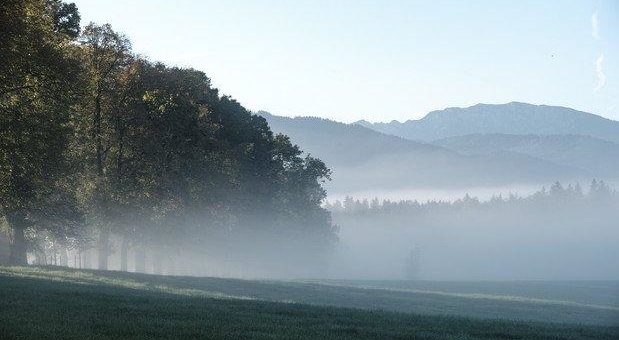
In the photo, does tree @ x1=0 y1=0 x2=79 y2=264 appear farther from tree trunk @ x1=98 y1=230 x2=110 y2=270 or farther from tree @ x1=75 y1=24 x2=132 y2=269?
tree trunk @ x1=98 y1=230 x2=110 y2=270

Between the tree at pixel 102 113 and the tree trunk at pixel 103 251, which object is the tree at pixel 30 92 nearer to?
the tree at pixel 102 113

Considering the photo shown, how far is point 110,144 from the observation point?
6016 cm

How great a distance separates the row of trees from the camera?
37125mm

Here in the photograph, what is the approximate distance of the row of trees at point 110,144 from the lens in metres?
37.1

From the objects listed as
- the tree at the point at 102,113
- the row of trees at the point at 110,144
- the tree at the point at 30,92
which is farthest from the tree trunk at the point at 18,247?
the tree at the point at 30,92

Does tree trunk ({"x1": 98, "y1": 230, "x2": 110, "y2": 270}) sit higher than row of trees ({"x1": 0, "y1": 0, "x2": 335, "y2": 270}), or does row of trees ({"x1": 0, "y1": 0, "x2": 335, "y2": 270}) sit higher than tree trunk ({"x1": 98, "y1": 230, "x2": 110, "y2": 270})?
row of trees ({"x1": 0, "y1": 0, "x2": 335, "y2": 270})

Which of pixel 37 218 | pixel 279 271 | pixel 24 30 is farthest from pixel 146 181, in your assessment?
pixel 279 271

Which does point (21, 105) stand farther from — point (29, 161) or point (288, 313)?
point (288, 313)

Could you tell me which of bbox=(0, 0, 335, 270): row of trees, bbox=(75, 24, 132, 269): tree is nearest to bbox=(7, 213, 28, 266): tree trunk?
bbox=(0, 0, 335, 270): row of trees

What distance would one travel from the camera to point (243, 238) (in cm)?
8881

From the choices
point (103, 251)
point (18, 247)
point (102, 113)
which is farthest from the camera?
→ point (103, 251)

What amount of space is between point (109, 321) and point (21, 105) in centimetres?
1931

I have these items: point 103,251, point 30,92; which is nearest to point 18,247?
point 103,251

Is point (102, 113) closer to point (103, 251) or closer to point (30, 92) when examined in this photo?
point (103, 251)
